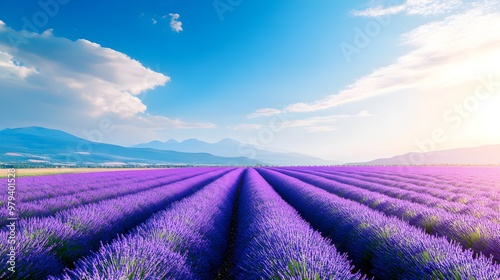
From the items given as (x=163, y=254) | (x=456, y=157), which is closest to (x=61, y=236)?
(x=163, y=254)

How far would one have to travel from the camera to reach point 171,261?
2.93 m

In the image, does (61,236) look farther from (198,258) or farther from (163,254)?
(163,254)

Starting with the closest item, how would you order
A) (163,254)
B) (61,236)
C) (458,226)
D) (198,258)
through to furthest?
(163,254)
(198,258)
(61,236)
(458,226)

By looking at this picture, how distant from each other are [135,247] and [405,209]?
5853 mm

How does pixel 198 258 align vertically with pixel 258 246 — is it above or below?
below

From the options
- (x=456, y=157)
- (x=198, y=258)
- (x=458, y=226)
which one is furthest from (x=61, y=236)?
(x=456, y=157)

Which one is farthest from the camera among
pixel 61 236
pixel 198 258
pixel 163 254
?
pixel 61 236

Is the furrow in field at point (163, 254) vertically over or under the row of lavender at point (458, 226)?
under

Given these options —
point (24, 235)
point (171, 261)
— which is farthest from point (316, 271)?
point (24, 235)

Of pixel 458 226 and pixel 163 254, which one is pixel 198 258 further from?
pixel 458 226

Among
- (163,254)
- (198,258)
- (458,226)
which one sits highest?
(458,226)

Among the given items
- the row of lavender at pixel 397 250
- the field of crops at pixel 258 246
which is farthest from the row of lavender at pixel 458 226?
the row of lavender at pixel 397 250

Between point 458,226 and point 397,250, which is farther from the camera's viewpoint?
point 458,226

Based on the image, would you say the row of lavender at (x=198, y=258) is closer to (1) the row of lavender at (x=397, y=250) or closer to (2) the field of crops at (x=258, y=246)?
(2) the field of crops at (x=258, y=246)
